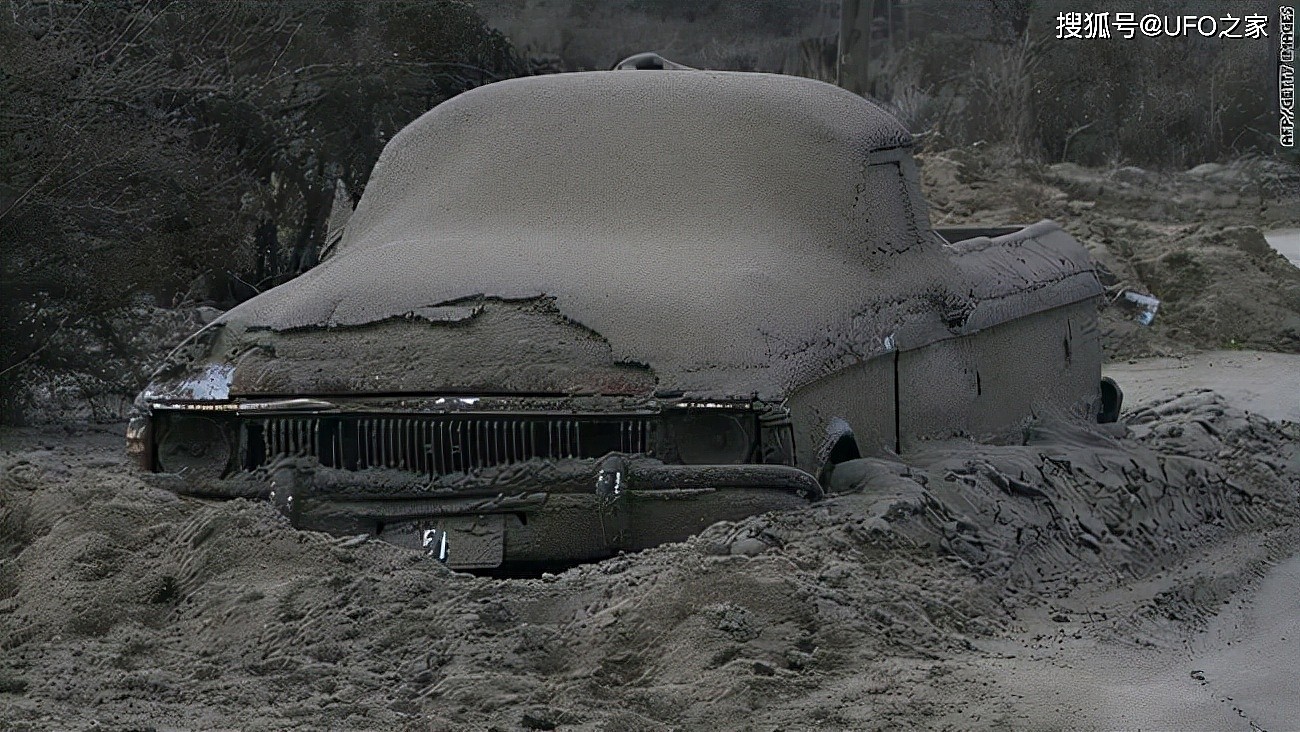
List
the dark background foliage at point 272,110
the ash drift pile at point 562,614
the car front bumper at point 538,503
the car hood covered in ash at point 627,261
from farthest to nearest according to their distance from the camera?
the dark background foliage at point 272,110 < the car hood covered in ash at point 627,261 < the car front bumper at point 538,503 < the ash drift pile at point 562,614

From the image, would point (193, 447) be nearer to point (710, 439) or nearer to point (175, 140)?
point (710, 439)

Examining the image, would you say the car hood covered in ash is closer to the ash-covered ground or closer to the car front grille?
the car front grille

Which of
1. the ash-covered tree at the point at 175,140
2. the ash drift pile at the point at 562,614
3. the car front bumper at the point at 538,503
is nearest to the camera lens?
the ash drift pile at the point at 562,614

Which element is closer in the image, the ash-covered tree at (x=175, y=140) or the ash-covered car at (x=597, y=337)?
the ash-covered car at (x=597, y=337)

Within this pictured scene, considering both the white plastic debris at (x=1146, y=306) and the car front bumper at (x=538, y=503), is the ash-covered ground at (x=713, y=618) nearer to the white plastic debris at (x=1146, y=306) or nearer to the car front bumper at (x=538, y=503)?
the car front bumper at (x=538, y=503)

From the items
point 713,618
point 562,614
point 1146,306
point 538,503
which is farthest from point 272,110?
point 713,618

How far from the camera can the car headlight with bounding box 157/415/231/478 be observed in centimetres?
527

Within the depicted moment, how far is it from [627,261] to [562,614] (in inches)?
62.2

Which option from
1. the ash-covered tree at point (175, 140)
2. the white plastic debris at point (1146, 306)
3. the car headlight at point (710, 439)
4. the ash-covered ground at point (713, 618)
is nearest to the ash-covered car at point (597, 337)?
the car headlight at point (710, 439)

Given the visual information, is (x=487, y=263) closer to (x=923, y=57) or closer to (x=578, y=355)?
(x=578, y=355)

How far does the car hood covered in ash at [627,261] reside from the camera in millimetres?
5168

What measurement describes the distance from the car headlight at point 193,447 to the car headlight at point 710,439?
1419 mm

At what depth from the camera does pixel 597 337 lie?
17.0 ft

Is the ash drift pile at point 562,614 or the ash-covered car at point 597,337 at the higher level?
the ash-covered car at point 597,337
